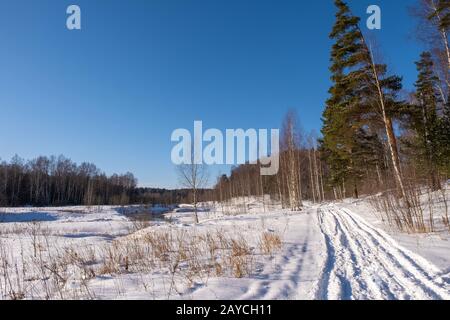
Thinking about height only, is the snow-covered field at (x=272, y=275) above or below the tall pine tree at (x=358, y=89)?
below

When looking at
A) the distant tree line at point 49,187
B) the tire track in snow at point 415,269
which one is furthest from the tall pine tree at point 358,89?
the distant tree line at point 49,187

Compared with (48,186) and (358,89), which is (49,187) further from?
(358,89)

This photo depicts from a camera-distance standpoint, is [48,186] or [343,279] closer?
[343,279]

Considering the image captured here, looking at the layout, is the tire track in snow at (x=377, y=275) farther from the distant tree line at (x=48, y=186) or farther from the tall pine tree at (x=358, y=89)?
the distant tree line at (x=48, y=186)

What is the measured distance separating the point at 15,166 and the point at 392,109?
8415 cm

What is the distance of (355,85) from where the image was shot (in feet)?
44.4

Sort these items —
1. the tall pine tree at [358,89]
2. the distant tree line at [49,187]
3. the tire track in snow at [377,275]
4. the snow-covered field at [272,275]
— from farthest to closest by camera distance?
the distant tree line at [49,187] → the tall pine tree at [358,89] → the snow-covered field at [272,275] → the tire track in snow at [377,275]

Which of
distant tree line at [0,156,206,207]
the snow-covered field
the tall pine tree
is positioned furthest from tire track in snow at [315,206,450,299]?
distant tree line at [0,156,206,207]

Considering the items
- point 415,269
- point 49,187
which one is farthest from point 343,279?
point 49,187

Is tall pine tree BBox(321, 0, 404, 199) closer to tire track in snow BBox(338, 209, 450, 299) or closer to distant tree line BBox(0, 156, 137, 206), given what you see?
tire track in snow BBox(338, 209, 450, 299)

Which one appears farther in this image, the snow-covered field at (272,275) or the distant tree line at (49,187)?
the distant tree line at (49,187)
